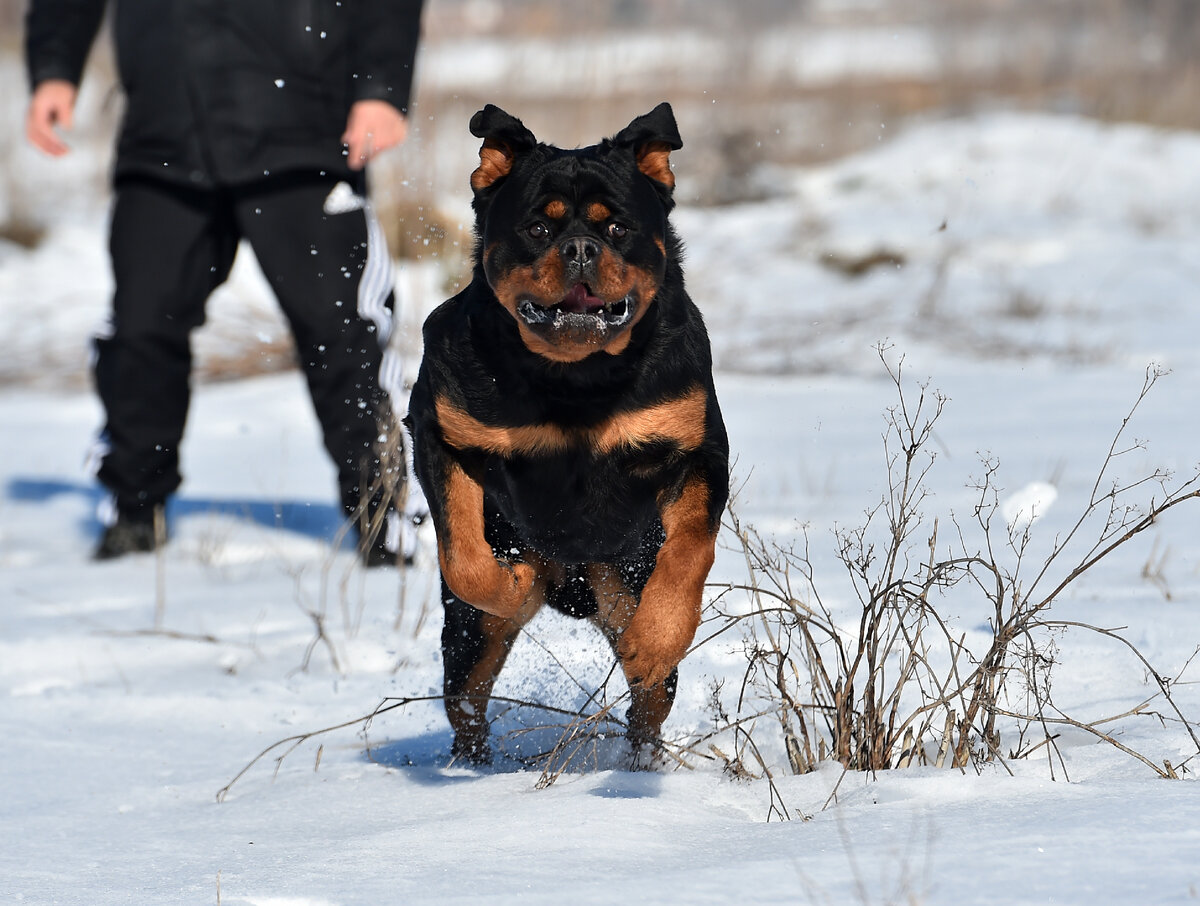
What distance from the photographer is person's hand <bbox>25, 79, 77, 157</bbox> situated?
464 centimetres

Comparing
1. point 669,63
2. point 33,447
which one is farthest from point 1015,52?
point 33,447

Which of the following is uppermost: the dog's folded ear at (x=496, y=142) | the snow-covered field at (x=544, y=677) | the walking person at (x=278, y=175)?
the walking person at (x=278, y=175)

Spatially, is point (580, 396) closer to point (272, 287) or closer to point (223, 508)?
point (272, 287)

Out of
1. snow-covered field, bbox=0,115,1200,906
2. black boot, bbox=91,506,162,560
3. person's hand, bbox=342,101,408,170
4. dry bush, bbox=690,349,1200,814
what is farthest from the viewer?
black boot, bbox=91,506,162,560

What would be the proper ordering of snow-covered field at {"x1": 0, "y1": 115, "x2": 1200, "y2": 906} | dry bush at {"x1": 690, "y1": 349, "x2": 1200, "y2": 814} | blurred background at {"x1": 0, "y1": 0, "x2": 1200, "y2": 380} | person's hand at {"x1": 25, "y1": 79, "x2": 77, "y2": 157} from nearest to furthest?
snow-covered field at {"x1": 0, "y1": 115, "x2": 1200, "y2": 906}
dry bush at {"x1": 690, "y1": 349, "x2": 1200, "y2": 814}
person's hand at {"x1": 25, "y1": 79, "x2": 77, "y2": 157}
blurred background at {"x1": 0, "y1": 0, "x2": 1200, "y2": 380}

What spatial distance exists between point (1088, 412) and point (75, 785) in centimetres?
454

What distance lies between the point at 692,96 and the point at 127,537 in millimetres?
10310

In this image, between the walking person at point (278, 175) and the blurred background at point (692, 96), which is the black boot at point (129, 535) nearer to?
the walking person at point (278, 175)

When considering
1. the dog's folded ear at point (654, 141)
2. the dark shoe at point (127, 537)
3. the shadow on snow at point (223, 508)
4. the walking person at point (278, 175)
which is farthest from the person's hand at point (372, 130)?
the dog's folded ear at point (654, 141)

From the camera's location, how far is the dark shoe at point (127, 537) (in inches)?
191

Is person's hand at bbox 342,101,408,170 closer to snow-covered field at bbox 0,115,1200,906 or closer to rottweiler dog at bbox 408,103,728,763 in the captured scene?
snow-covered field at bbox 0,115,1200,906

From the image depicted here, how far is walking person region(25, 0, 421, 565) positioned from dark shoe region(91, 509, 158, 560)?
0.63 metres

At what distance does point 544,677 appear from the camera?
326 centimetres

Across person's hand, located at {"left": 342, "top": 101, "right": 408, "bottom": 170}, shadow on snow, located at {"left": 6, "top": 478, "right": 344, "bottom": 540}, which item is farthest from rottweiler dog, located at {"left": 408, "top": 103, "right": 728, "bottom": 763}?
shadow on snow, located at {"left": 6, "top": 478, "right": 344, "bottom": 540}
